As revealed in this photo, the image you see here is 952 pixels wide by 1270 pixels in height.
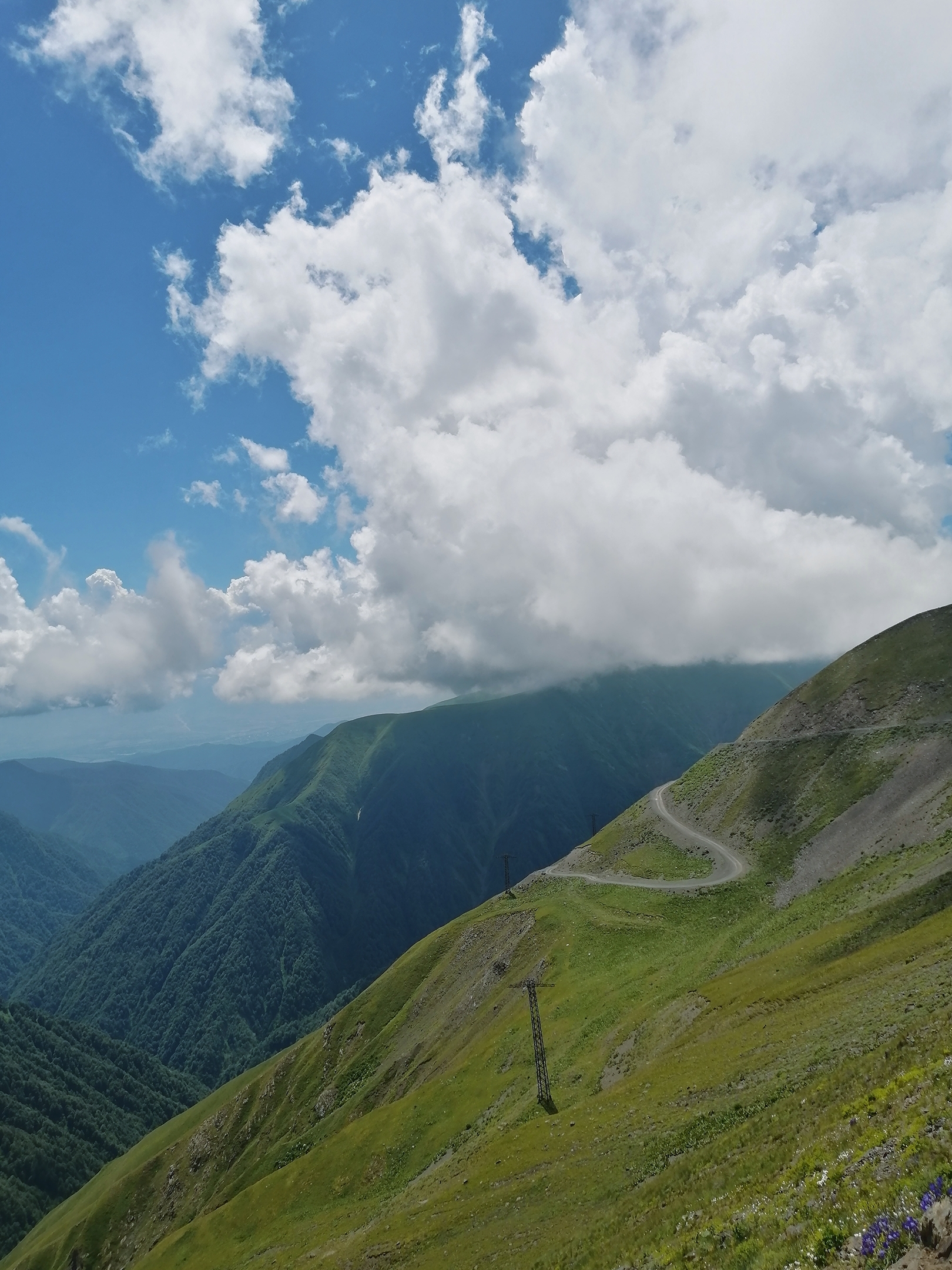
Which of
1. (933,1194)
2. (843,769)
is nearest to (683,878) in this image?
(843,769)

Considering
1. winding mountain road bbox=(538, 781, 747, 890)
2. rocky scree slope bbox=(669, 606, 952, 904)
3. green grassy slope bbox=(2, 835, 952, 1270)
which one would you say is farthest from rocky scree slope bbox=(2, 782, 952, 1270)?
rocky scree slope bbox=(669, 606, 952, 904)

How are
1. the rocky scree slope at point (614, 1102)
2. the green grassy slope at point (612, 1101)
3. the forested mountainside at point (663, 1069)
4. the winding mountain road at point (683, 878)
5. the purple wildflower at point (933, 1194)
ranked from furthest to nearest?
1. the winding mountain road at point (683, 878)
2. the forested mountainside at point (663, 1069)
3. the green grassy slope at point (612, 1101)
4. the rocky scree slope at point (614, 1102)
5. the purple wildflower at point (933, 1194)

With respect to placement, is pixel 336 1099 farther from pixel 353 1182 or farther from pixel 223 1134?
pixel 353 1182

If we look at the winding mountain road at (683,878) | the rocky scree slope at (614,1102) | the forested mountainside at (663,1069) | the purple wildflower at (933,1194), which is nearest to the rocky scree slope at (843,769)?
the forested mountainside at (663,1069)

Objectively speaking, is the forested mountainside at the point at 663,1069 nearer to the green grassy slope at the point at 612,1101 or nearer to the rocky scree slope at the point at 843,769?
the green grassy slope at the point at 612,1101

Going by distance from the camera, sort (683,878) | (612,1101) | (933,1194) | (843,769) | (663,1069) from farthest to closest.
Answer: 1. (843,769)
2. (683,878)
3. (663,1069)
4. (612,1101)
5. (933,1194)

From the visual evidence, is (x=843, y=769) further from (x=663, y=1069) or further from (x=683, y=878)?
(x=663, y=1069)
